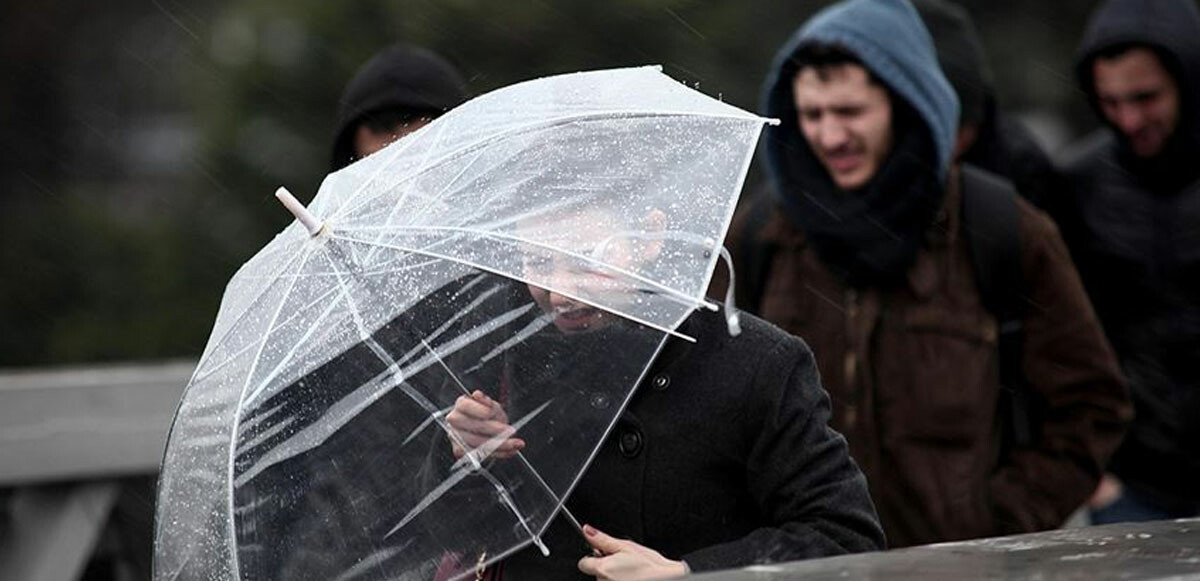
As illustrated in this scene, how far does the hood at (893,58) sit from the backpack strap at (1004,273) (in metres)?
0.12

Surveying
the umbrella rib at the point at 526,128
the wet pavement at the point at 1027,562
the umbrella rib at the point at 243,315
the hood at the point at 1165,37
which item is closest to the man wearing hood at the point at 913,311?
the hood at the point at 1165,37

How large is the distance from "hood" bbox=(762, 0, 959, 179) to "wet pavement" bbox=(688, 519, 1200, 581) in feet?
7.90

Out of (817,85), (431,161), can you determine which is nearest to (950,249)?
(817,85)

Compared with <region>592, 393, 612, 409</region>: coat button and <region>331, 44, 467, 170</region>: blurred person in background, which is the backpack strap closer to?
<region>331, 44, 467, 170</region>: blurred person in background

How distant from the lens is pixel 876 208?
5.31 m

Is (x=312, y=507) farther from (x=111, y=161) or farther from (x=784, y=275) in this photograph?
(x=111, y=161)

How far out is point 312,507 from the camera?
141 inches

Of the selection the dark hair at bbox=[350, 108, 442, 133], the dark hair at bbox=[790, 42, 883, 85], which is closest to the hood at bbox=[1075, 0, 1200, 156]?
the dark hair at bbox=[790, 42, 883, 85]

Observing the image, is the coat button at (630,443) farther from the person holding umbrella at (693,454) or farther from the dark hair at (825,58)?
the dark hair at (825,58)

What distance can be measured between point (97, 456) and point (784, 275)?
2.15 metres

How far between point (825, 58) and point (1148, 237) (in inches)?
51.9

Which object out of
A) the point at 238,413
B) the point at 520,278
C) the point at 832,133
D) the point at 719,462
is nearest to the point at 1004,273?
the point at 832,133

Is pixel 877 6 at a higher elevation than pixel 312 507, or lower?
higher

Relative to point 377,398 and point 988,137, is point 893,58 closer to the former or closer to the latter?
point 988,137
